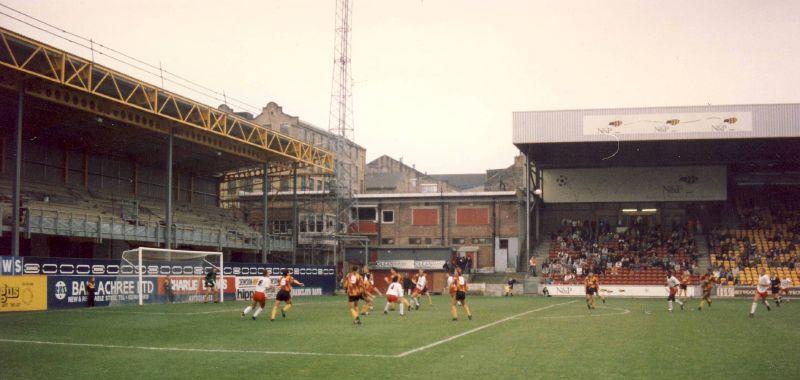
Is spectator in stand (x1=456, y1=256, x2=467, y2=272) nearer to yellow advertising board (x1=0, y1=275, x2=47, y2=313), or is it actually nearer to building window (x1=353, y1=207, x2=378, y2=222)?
building window (x1=353, y1=207, x2=378, y2=222)

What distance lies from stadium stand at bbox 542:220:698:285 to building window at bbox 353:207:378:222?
1700 centimetres

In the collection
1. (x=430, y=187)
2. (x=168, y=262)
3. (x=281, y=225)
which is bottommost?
(x=168, y=262)

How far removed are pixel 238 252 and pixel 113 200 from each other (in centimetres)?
1597

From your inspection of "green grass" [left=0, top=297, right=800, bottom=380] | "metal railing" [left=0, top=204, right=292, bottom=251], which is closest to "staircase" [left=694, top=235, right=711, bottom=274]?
"metal railing" [left=0, top=204, right=292, bottom=251]

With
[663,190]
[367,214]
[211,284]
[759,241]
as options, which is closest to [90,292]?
[211,284]

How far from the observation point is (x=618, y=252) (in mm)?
64688

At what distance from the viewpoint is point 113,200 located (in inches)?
2079

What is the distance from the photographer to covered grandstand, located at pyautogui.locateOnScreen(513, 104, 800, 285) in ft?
178

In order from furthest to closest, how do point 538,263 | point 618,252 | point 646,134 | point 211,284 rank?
point 538,263
point 618,252
point 646,134
point 211,284

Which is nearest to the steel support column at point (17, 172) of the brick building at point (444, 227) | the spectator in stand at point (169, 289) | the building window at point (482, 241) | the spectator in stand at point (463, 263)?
the spectator in stand at point (169, 289)

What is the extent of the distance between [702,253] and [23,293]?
5067cm

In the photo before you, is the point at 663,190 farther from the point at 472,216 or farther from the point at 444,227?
the point at 444,227

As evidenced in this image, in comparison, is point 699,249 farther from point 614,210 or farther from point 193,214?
point 193,214

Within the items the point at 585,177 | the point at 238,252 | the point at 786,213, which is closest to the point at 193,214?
the point at 238,252
